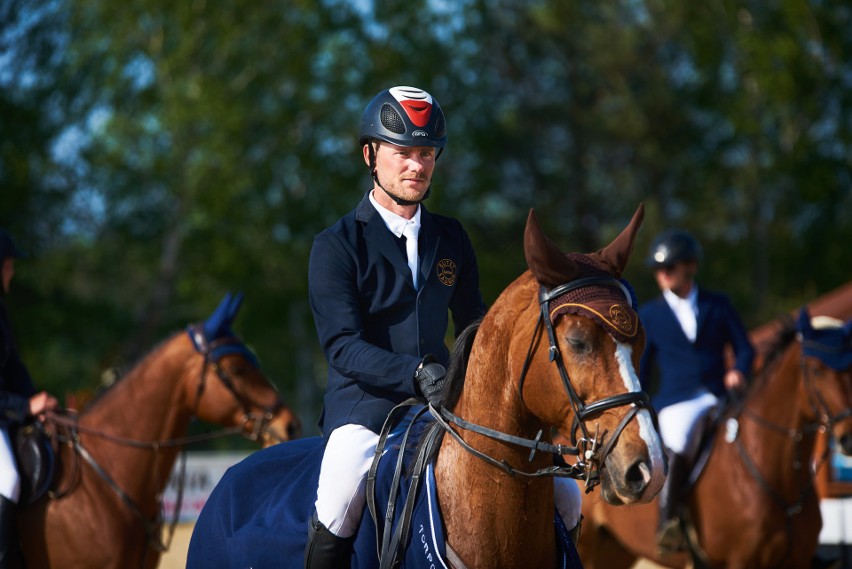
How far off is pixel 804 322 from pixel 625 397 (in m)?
5.63

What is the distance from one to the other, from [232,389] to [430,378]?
14.8 feet

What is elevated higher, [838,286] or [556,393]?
[556,393]

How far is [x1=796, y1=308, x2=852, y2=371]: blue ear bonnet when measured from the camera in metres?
8.25

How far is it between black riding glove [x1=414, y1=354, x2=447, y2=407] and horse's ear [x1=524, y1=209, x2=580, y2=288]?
0.53 metres

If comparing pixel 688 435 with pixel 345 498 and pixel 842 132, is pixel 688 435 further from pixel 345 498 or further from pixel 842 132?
Answer: pixel 842 132

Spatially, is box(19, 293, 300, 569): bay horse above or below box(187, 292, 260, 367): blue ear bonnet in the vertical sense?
below

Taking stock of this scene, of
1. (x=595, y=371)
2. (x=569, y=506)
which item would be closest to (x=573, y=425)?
(x=595, y=371)

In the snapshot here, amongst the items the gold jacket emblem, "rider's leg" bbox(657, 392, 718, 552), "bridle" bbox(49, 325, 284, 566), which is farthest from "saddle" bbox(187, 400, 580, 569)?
"rider's leg" bbox(657, 392, 718, 552)

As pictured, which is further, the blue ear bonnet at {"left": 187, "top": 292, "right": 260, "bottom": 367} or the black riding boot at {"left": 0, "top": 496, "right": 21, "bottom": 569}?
the blue ear bonnet at {"left": 187, "top": 292, "right": 260, "bottom": 367}

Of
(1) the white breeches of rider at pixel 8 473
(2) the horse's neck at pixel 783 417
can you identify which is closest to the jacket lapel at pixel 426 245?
(1) the white breeches of rider at pixel 8 473

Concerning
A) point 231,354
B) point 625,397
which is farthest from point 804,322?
point 625,397

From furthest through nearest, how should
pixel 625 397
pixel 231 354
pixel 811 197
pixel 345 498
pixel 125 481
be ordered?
pixel 811 197, pixel 231 354, pixel 125 481, pixel 345 498, pixel 625 397

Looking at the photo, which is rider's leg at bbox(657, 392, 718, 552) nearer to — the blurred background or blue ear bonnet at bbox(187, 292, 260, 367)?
blue ear bonnet at bbox(187, 292, 260, 367)

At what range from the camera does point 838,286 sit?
26016mm
